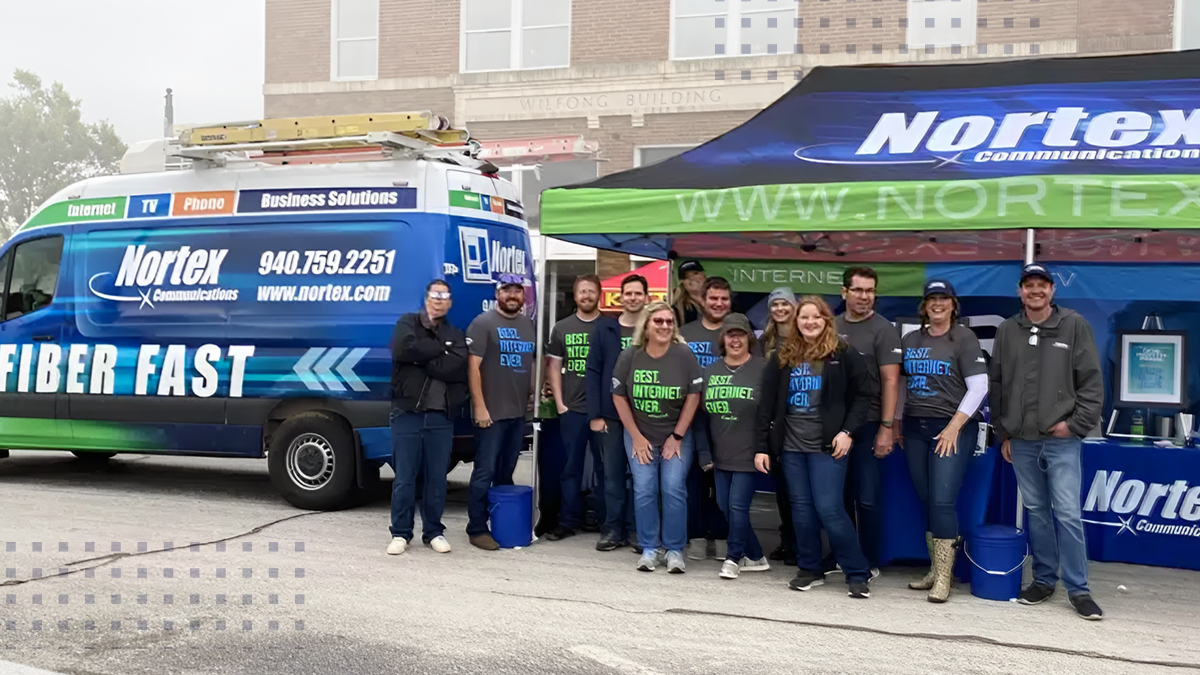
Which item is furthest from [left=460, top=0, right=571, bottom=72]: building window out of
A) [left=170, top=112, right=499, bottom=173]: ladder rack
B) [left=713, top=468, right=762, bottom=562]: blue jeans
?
[left=713, top=468, right=762, bottom=562]: blue jeans

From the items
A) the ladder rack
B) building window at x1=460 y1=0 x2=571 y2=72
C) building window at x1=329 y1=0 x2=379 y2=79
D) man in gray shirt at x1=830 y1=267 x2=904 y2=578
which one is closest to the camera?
man in gray shirt at x1=830 y1=267 x2=904 y2=578

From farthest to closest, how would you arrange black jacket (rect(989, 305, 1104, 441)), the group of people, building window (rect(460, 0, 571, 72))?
1. building window (rect(460, 0, 571, 72))
2. the group of people
3. black jacket (rect(989, 305, 1104, 441))

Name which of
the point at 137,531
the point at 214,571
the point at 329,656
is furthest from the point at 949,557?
the point at 137,531

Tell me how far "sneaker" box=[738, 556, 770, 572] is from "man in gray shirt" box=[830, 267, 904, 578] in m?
0.61

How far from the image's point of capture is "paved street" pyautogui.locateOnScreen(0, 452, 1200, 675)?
4.73m

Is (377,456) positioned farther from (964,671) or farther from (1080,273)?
(1080,273)

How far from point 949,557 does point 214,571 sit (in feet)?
13.9

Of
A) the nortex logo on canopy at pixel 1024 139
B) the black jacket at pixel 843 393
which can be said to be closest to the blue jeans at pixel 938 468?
the black jacket at pixel 843 393

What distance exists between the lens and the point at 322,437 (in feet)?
27.5

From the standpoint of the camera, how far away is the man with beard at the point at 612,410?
7.02 meters

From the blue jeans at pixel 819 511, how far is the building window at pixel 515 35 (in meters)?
14.0

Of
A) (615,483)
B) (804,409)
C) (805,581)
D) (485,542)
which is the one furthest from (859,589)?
(485,542)

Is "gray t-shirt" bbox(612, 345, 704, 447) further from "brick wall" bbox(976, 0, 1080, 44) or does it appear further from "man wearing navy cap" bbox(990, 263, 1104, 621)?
"brick wall" bbox(976, 0, 1080, 44)

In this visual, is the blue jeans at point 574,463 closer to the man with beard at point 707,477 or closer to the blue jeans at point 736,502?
the man with beard at point 707,477
